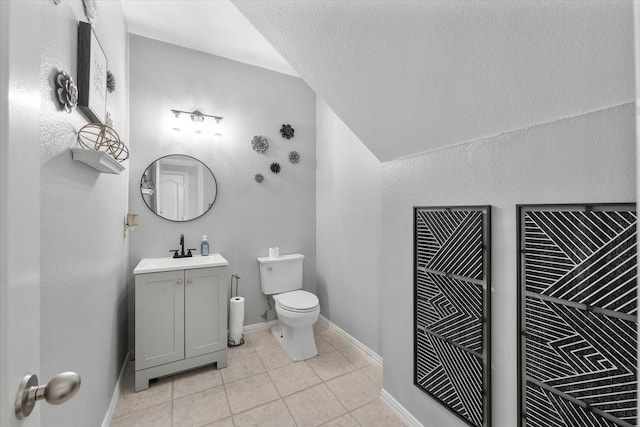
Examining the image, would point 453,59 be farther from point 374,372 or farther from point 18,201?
point 374,372

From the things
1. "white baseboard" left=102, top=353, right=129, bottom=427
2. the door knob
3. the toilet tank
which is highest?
the door knob

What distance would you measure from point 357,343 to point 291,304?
710mm

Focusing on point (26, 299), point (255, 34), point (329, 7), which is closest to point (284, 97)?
point (255, 34)

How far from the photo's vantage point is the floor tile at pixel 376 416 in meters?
1.57

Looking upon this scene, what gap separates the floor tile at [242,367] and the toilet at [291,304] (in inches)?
10.5

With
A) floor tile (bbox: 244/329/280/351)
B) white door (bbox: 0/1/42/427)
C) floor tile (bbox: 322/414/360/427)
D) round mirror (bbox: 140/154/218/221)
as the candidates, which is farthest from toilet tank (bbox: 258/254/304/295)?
white door (bbox: 0/1/42/427)

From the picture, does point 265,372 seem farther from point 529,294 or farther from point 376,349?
point 529,294

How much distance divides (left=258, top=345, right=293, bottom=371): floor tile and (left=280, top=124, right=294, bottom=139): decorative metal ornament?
2.06 meters

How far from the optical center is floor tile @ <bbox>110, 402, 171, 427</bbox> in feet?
5.16

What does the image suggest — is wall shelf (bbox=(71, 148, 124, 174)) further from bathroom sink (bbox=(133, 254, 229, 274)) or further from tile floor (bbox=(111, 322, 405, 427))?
tile floor (bbox=(111, 322, 405, 427))

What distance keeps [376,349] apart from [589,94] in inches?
80.0

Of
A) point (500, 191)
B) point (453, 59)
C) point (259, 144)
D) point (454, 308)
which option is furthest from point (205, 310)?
point (453, 59)

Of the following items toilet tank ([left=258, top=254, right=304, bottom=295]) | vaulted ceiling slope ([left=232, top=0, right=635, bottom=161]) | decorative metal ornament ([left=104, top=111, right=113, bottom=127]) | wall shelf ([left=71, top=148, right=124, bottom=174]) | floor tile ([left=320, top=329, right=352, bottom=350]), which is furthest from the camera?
toilet tank ([left=258, top=254, right=304, bottom=295])

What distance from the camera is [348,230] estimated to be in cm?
259
